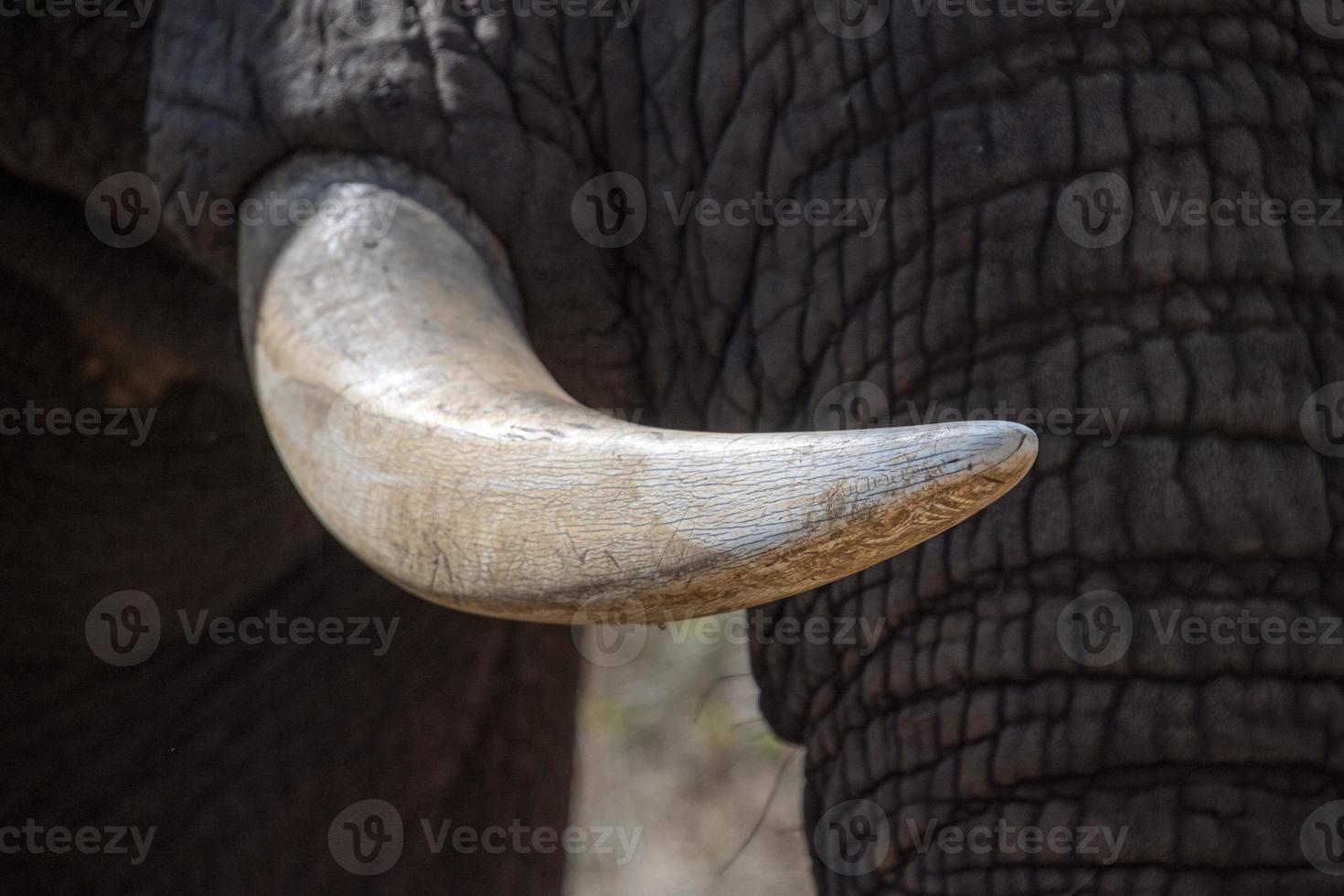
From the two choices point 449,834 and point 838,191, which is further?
point 449,834

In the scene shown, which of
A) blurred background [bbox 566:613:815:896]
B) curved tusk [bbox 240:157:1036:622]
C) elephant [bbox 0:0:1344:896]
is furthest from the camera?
blurred background [bbox 566:613:815:896]

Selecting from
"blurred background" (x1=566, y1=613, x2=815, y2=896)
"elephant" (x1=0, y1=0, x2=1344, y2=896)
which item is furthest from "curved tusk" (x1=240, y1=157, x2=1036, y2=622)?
"blurred background" (x1=566, y1=613, x2=815, y2=896)

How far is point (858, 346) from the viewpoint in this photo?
1472 mm

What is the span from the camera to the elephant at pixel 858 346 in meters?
1.19

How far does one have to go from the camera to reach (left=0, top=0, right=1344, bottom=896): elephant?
1.19 m

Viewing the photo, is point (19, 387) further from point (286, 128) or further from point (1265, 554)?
point (1265, 554)

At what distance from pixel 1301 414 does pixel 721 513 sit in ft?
1.71

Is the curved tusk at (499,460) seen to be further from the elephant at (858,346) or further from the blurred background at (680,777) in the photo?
the blurred background at (680,777)

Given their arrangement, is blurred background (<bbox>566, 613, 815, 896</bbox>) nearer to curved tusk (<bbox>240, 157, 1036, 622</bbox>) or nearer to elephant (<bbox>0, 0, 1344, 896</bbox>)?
elephant (<bbox>0, 0, 1344, 896</bbox>)

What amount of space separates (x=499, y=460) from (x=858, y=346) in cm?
42

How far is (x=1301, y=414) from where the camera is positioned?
130 centimetres

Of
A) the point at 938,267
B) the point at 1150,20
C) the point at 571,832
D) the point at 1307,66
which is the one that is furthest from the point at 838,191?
the point at 571,832

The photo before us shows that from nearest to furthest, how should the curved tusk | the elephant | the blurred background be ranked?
the curved tusk, the elephant, the blurred background

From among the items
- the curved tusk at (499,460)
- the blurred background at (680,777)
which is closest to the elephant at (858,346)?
the curved tusk at (499,460)
